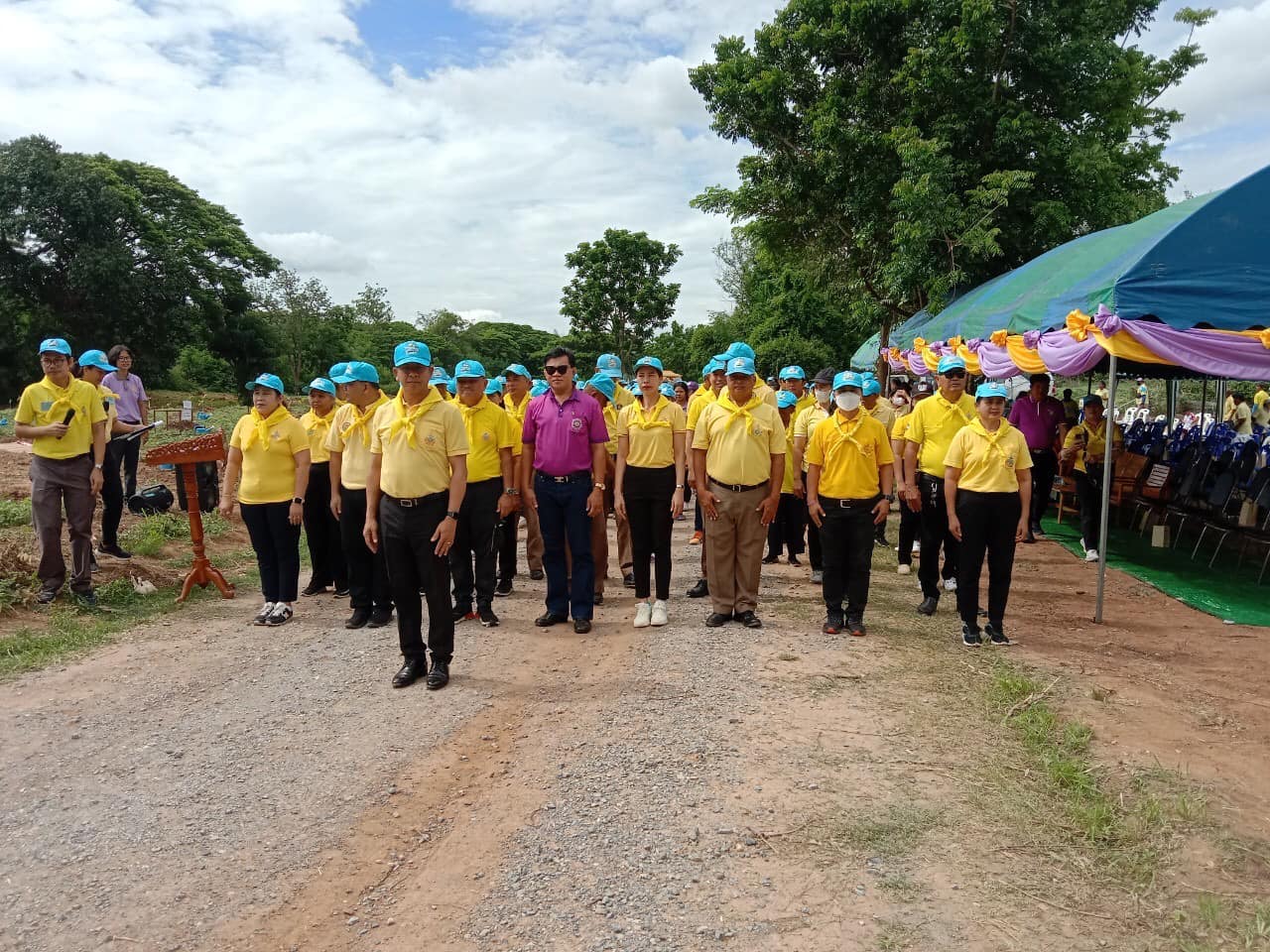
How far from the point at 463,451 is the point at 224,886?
2506mm

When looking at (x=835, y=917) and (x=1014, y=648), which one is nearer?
(x=835, y=917)

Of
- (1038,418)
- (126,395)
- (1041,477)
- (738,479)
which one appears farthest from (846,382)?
(126,395)

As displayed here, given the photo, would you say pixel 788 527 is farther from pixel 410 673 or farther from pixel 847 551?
pixel 410 673

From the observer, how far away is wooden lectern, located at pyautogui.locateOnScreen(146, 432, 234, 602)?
676cm

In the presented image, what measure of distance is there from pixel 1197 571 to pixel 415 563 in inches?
319

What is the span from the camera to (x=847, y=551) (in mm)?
6160

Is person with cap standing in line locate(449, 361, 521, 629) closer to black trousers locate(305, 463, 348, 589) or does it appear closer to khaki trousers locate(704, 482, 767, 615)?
black trousers locate(305, 463, 348, 589)

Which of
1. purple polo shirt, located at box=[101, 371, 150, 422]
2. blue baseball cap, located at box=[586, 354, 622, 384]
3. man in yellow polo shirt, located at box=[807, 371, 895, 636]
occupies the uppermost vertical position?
blue baseball cap, located at box=[586, 354, 622, 384]

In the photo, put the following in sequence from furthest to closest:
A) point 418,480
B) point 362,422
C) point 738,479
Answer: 1. point 362,422
2. point 738,479
3. point 418,480

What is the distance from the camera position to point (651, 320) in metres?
42.4

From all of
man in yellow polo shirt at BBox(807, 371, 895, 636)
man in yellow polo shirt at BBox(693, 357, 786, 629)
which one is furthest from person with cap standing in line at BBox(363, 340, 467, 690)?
man in yellow polo shirt at BBox(807, 371, 895, 636)

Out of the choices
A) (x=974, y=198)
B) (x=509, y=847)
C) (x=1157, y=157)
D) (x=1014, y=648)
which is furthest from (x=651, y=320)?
(x=509, y=847)

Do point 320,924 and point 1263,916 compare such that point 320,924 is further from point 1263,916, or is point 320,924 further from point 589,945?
point 1263,916

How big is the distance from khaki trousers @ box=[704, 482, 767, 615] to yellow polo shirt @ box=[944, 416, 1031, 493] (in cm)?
143
